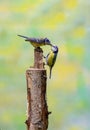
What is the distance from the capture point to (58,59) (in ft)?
9.23

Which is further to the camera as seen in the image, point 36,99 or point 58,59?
point 58,59

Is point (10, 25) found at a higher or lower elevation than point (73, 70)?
higher

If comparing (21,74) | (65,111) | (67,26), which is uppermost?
(67,26)

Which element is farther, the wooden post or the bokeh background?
the bokeh background

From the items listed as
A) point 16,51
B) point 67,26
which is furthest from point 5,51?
point 67,26

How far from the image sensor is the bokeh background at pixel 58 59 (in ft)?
9.18

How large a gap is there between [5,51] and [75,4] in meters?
0.58

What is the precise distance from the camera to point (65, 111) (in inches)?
110

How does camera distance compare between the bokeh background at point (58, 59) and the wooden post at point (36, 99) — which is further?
the bokeh background at point (58, 59)

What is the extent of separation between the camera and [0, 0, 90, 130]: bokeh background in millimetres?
2799

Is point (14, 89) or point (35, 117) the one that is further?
point (14, 89)

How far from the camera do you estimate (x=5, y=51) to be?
2830mm

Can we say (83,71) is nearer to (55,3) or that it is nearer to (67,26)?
(67,26)

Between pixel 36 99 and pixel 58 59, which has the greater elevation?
pixel 58 59
